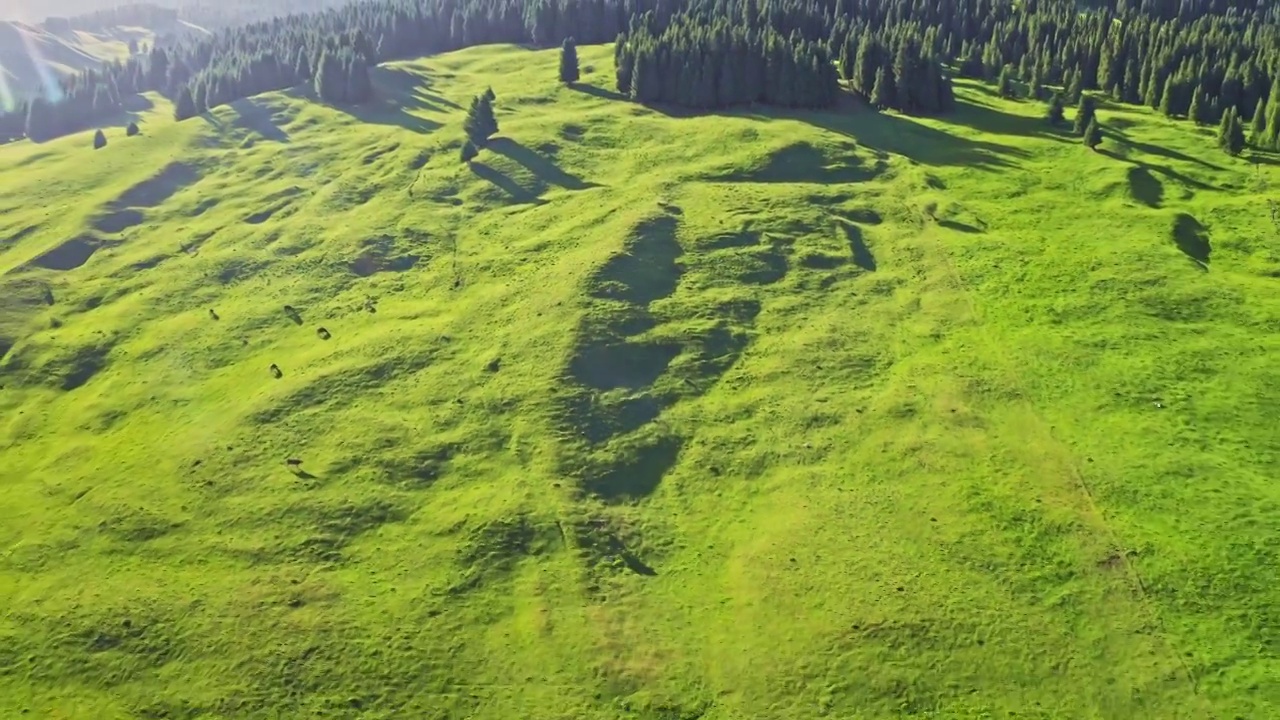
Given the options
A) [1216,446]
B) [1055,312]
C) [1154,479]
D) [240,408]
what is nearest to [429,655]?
[240,408]

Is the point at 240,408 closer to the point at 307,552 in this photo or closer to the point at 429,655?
the point at 307,552

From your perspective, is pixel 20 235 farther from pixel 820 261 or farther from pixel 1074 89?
pixel 1074 89

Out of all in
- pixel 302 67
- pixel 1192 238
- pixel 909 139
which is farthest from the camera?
pixel 302 67

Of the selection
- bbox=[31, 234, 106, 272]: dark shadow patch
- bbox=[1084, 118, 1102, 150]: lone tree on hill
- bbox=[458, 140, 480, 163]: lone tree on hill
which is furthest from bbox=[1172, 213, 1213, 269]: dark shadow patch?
bbox=[31, 234, 106, 272]: dark shadow patch

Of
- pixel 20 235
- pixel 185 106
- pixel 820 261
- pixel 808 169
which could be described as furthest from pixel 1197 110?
pixel 185 106

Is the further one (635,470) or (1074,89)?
(1074,89)

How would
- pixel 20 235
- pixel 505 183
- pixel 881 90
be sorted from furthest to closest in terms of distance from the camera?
1. pixel 881 90
2. pixel 505 183
3. pixel 20 235

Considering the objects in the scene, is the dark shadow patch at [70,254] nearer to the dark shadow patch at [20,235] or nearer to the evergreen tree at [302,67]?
the dark shadow patch at [20,235]
